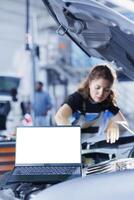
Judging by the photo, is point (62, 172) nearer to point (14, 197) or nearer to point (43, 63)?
point (14, 197)

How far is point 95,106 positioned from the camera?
299cm

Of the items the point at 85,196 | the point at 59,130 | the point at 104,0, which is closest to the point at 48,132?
the point at 59,130

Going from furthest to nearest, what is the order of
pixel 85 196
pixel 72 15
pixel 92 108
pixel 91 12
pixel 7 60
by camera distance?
pixel 7 60, pixel 92 108, pixel 72 15, pixel 91 12, pixel 85 196

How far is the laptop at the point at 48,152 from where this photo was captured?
2.22 m

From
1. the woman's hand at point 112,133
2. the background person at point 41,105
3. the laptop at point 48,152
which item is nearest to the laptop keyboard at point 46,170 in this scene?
the laptop at point 48,152

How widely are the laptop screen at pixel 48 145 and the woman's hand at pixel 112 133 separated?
351 millimetres

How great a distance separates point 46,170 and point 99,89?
2.89 ft

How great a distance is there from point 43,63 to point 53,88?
594 millimetres

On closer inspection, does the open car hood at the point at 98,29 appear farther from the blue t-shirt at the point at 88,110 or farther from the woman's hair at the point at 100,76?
the blue t-shirt at the point at 88,110

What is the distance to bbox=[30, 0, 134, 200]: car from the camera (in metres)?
1.46

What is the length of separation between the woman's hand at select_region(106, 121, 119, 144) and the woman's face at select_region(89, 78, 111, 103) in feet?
0.65

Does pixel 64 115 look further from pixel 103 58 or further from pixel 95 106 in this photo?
pixel 103 58

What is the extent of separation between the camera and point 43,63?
9.91 metres

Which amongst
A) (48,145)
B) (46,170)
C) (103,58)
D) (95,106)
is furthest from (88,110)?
(46,170)
